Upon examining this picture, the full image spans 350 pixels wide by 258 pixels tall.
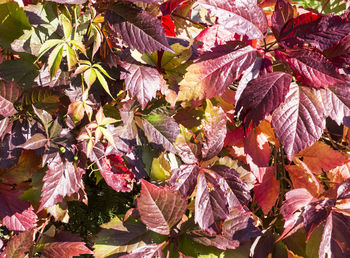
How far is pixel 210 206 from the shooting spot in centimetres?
79

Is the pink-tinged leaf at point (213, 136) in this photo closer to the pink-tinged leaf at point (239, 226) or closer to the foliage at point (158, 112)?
the foliage at point (158, 112)

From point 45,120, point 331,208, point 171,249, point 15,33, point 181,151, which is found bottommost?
point 171,249

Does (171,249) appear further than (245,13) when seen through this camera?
Yes

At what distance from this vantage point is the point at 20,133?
29.7 inches

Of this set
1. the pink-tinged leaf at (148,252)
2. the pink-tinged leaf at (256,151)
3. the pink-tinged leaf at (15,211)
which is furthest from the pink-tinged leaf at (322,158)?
the pink-tinged leaf at (15,211)

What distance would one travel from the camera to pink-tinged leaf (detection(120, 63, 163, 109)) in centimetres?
73

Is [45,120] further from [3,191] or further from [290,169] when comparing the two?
[290,169]

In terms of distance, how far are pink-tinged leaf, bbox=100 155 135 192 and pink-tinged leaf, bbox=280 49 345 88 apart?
47 cm

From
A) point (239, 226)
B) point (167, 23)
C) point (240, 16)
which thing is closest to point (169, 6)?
point (167, 23)

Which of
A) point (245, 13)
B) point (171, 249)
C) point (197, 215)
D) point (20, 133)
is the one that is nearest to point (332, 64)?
point (245, 13)

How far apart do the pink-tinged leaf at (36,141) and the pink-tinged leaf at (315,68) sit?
558mm

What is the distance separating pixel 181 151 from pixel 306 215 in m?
0.31

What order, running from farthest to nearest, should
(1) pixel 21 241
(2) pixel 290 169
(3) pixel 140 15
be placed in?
(2) pixel 290 169 < (1) pixel 21 241 < (3) pixel 140 15

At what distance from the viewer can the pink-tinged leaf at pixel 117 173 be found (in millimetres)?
843
